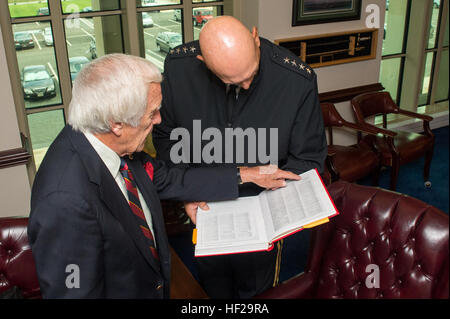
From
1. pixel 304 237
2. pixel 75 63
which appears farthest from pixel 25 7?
pixel 304 237

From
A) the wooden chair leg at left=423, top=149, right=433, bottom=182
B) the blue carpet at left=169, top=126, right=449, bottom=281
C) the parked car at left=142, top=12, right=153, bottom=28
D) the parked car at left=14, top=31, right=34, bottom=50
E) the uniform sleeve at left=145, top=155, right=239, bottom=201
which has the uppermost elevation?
the parked car at left=142, top=12, right=153, bottom=28

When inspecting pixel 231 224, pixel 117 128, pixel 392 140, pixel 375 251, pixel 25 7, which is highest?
pixel 25 7

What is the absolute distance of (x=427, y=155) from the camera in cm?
424

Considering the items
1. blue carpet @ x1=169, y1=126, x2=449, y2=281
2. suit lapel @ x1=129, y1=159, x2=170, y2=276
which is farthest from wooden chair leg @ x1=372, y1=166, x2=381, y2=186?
suit lapel @ x1=129, y1=159, x2=170, y2=276

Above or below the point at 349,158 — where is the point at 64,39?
above

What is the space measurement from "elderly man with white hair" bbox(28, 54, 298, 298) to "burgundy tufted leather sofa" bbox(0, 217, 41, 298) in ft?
1.28

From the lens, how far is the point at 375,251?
176 cm

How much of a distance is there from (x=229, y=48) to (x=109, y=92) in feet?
1.71

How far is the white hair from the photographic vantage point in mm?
1350

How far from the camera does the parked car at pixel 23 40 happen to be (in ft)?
10.5

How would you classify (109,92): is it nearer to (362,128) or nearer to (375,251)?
(375,251)

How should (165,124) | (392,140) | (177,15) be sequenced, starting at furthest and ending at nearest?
(392,140) → (177,15) → (165,124)

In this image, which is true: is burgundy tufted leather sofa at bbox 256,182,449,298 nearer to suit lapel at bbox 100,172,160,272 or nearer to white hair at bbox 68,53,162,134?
suit lapel at bbox 100,172,160,272

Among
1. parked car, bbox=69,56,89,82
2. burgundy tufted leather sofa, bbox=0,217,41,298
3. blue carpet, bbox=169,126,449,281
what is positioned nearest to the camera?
burgundy tufted leather sofa, bbox=0,217,41,298
